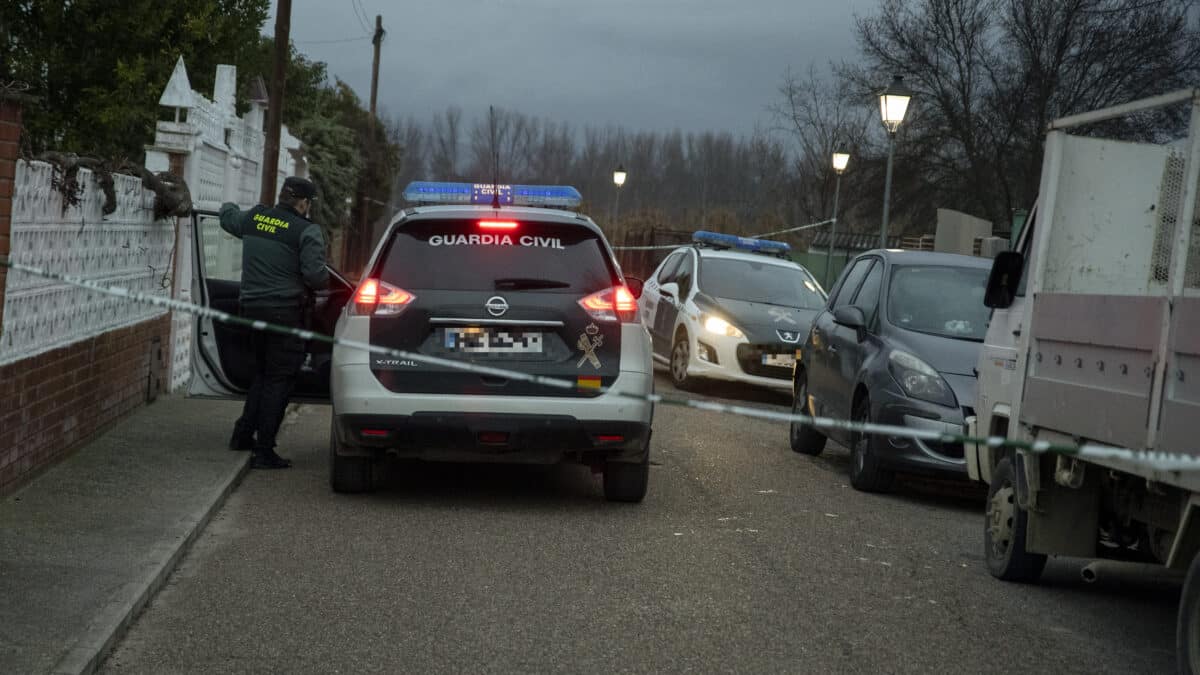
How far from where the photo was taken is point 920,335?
1079cm

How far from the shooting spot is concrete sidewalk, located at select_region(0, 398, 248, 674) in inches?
216

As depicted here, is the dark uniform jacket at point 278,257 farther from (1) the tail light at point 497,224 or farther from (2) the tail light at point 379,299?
(1) the tail light at point 497,224

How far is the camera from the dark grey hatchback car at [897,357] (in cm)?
1020

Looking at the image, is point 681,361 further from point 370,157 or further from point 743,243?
point 370,157

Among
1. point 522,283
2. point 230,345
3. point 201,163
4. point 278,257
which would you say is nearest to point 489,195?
point 278,257

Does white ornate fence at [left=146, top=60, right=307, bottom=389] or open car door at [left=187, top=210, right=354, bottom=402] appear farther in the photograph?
white ornate fence at [left=146, top=60, right=307, bottom=389]

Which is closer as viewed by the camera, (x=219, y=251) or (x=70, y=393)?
(x=70, y=393)

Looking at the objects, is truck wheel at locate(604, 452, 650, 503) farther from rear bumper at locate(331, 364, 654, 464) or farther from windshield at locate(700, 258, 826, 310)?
windshield at locate(700, 258, 826, 310)

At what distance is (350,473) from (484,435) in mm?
1102

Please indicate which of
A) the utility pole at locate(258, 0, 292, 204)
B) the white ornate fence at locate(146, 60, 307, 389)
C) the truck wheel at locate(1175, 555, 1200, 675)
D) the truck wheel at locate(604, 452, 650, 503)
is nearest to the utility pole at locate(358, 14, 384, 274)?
the utility pole at locate(258, 0, 292, 204)

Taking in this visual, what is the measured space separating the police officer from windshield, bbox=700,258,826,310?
26.3 feet

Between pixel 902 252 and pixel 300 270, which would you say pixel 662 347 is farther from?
pixel 300 270

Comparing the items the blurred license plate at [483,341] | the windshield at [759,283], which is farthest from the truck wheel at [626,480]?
the windshield at [759,283]

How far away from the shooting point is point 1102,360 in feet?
20.2
